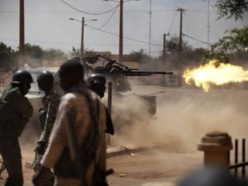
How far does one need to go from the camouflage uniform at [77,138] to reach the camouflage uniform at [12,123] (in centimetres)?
261

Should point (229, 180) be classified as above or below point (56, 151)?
above

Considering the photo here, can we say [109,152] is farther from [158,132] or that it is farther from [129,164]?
[158,132]

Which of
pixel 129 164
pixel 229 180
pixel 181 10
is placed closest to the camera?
pixel 229 180

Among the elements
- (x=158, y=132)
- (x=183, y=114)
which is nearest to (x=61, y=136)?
(x=158, y=132)

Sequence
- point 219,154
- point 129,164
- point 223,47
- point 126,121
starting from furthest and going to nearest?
point 126,121 < point 223,47 < point 129,164 < point 219,154

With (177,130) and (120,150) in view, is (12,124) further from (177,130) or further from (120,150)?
(177,130)

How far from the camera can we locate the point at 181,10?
70000 millimetres

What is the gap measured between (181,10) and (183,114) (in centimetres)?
5043

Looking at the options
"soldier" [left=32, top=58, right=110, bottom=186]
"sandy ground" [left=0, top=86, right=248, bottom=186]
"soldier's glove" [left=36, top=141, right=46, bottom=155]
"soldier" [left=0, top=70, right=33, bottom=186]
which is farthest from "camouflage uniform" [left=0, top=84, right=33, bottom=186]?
"sandy ground" [left=0, top=86, right=248, bottom=186]

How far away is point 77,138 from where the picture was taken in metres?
4.33

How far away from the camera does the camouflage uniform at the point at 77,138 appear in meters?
4.35

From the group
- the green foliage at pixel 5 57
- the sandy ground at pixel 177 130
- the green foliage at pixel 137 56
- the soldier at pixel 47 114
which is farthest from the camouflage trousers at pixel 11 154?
the green foliage at pixel 137 56

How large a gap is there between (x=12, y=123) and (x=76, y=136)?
297 cm

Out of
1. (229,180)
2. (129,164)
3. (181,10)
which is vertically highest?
(181,10)
